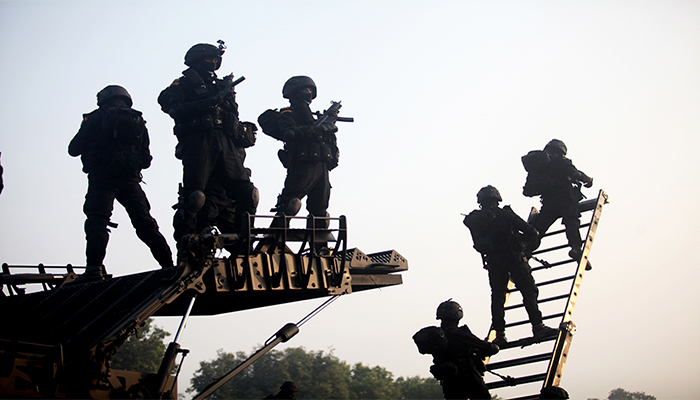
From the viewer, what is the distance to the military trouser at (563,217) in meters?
11.7

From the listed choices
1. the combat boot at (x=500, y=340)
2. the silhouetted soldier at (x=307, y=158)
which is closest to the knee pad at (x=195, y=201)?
the silhouetted soldier at (x=307, y=158)

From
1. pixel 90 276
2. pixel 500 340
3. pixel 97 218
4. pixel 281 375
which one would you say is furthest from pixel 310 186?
pixel 281 375

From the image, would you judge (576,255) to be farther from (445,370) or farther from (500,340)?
(445,370)

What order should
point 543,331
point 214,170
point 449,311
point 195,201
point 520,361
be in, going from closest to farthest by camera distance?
point 449,311 < point 520,361 < point 543,331 < point 195,201 < point 214,170

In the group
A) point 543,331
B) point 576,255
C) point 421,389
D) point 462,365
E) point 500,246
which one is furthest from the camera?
point 421,389

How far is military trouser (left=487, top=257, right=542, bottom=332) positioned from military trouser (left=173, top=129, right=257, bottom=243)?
3868 millimetres

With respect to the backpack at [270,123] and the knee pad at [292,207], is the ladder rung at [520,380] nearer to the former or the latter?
the knee pad at [292,207]

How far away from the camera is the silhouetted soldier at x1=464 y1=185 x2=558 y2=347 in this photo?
34.4 feet

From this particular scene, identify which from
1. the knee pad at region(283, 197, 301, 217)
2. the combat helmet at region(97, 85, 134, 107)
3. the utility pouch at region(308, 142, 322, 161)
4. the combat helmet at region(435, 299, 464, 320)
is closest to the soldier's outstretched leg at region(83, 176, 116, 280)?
the combat helmet at region(97, 85, 134, 107)

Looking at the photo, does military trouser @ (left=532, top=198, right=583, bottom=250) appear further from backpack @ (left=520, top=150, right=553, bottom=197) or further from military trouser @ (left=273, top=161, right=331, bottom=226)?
military trouser @ (left=273, top=161, right=331, bottom=226)

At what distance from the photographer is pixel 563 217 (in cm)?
1187

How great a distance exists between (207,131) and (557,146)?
19.2 ft

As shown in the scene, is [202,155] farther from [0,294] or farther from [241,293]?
[0,294]

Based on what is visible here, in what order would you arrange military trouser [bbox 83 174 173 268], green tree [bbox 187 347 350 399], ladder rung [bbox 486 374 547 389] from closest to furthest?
ladder rung [bbox 486 374 547 389] < military trouser [bbox 83 174 173 268] < green tree [bbox 187 347 350 399]
